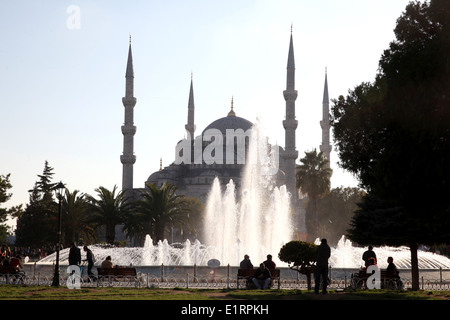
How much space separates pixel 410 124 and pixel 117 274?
28.2 feet

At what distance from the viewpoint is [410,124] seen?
1378 cm

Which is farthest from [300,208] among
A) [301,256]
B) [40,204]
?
[301,256]

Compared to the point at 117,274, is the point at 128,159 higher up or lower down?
higher up

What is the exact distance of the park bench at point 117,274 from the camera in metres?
17.9

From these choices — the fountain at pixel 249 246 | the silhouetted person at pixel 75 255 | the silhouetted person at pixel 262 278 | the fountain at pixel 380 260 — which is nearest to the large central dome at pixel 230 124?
the fountain at pixel 249 246

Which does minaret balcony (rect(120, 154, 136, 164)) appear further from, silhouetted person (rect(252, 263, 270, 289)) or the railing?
silhouetted person (rect(252, 263, 270, 289))

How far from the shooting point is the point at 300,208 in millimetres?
72062

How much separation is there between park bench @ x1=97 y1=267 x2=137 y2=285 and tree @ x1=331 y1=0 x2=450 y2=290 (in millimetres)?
6319

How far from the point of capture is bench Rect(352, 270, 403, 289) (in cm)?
1709

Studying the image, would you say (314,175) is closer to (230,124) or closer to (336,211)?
(336,211)

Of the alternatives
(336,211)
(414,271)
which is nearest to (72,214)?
(414,271)

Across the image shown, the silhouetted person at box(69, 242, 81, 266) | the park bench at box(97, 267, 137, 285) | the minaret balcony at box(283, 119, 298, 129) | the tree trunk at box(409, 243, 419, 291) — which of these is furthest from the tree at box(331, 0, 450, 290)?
the minaret balcony at box(283, 119, 298, 129)

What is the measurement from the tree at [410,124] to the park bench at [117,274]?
6319 millimetres
